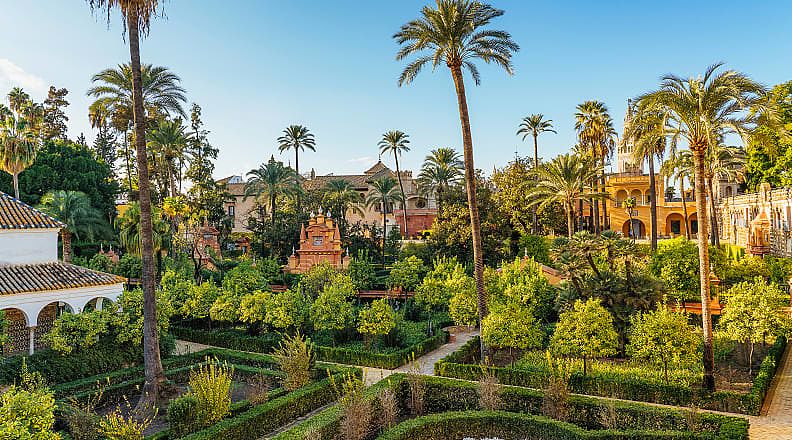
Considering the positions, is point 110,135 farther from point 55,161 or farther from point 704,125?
point 704,125

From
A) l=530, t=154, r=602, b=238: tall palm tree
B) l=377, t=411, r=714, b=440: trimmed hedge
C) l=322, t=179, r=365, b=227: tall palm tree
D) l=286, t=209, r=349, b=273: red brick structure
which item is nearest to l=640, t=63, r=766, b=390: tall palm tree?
l=377, t=411, r=714, b=440: trimmed hedge

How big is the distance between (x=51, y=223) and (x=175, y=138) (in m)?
21.5

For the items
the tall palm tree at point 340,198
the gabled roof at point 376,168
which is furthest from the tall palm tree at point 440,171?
the gabled roof at point 376,168

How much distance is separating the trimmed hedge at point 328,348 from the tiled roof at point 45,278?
169 inches

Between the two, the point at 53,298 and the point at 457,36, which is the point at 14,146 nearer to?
the point at 53,298

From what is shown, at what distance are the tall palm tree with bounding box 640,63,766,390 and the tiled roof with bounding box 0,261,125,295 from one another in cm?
1819

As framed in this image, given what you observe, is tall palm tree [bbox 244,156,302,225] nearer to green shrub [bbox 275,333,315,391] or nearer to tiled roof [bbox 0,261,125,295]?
tiled roof [bbox 0,261,125,295]

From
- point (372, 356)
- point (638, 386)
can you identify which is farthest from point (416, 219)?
point (638, 386)

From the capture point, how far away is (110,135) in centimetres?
6962

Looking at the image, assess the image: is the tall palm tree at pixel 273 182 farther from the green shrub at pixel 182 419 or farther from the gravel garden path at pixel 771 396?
the green shrub at pixel 182 419

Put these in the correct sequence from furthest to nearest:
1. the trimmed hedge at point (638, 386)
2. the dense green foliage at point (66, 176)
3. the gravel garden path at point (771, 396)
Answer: the dense green foliage at point (66, 176) < the trimmed hedge at point (638, 386) < the gravel garden path at point (771, 396)

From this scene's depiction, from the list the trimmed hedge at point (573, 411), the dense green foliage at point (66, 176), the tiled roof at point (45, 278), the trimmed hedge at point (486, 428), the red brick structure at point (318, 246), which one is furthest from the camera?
the dense green foliage at point (66, 176)

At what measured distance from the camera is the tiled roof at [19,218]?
1794cm

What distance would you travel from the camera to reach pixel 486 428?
12.4 meters
